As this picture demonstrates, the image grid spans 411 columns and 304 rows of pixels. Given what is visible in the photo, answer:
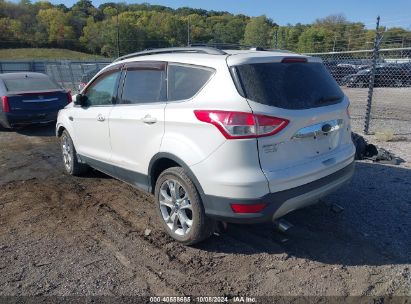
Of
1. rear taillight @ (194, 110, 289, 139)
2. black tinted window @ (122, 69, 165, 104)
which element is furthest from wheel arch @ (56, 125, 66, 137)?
rear taillight @ (194, 110, 289, 139)

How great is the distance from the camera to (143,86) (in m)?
4.31

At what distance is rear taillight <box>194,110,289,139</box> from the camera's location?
10.4ft

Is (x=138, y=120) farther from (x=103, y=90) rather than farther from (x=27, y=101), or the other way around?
(x=27, y=101)

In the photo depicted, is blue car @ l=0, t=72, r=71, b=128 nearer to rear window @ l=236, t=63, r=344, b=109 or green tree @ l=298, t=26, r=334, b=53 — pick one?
rear window @ l=236, t=63, r=344, b=109

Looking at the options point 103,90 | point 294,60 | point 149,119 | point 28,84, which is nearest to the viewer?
point 294,60

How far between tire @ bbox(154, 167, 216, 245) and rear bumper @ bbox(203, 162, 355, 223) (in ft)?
0.46

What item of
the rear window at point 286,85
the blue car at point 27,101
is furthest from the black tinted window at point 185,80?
the blue car at point 27,101

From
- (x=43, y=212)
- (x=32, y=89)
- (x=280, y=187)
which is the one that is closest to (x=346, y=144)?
(x=280, y=187)

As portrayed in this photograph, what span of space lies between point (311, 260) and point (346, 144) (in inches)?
50.0

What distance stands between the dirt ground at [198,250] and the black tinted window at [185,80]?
1.48 m

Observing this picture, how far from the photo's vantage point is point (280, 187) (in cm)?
326

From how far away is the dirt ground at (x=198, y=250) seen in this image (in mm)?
3225

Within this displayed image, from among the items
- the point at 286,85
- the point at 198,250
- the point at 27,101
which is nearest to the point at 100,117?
the point at 198,250

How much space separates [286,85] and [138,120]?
63.3 inches
